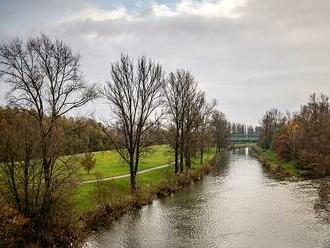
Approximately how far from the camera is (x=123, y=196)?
3484 cm

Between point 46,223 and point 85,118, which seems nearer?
point 46,223

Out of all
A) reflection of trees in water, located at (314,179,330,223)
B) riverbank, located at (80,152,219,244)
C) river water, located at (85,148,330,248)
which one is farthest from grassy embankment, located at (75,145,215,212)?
reflection of trees in water, located at (314,179,330,223)

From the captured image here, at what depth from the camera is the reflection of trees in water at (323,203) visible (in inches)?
1250

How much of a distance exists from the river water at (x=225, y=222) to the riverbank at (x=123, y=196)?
30.5 inches

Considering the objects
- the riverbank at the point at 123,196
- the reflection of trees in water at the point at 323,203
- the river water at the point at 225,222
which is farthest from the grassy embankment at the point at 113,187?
the reflection of trees in water at the point at 323,203

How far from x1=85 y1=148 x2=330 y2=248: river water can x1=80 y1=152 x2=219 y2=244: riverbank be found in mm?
774

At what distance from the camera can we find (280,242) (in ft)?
80.3

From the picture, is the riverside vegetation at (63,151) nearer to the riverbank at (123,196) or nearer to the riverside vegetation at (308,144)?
the riverbank at (123,196)

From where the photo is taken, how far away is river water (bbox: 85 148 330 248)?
81.4ft

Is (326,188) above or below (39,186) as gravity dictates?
below

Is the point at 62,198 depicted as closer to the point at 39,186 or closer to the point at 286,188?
the point at 39,186

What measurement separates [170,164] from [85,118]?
26.6m

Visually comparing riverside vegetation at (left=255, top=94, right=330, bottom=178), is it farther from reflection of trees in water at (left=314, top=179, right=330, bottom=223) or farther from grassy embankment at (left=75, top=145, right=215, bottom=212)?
grassy embankment at (left=75, top=145, right=215, bottom=212)

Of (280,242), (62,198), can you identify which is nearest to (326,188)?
(280,242)
